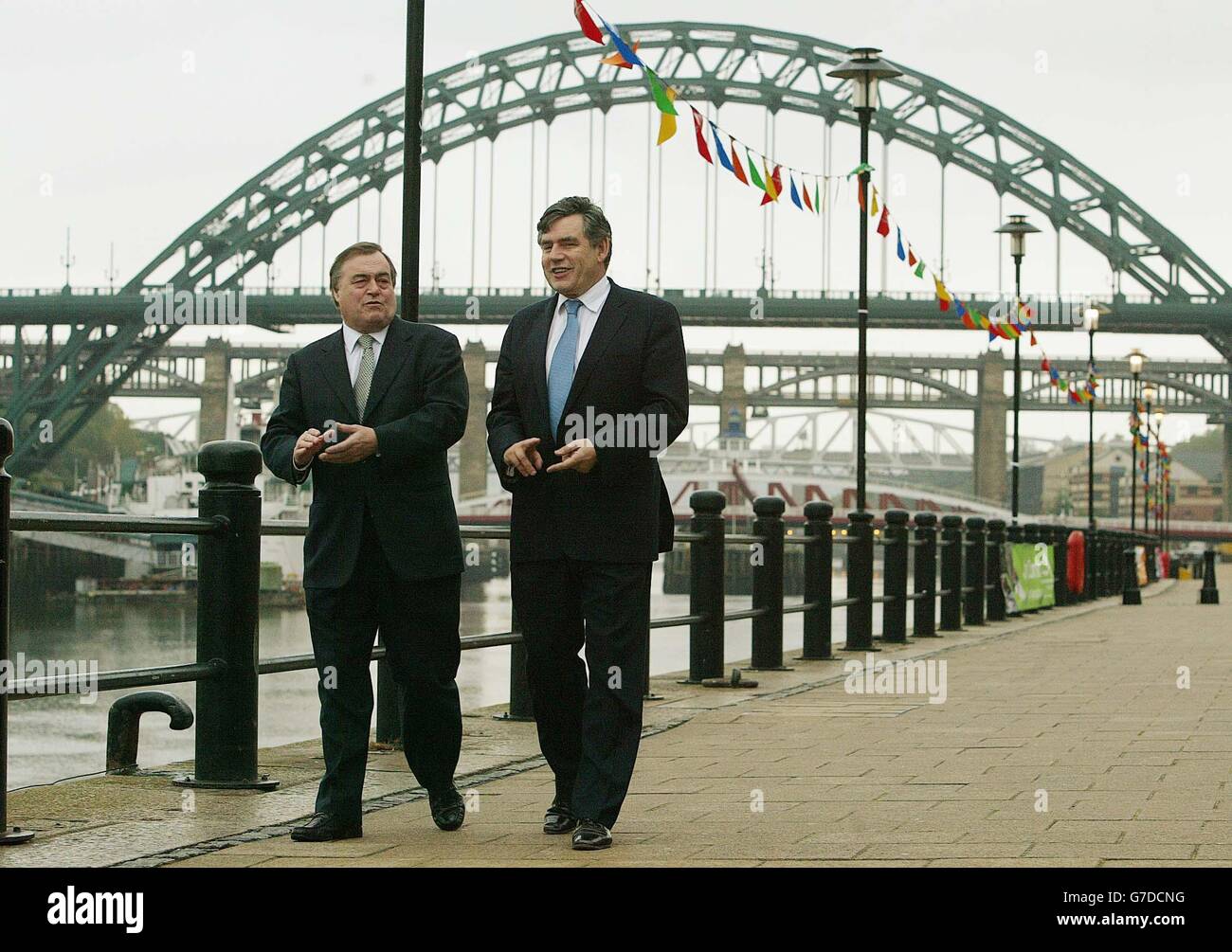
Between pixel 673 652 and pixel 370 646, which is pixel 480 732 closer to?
pixel 370 646

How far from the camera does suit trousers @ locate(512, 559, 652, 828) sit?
15.6 feet

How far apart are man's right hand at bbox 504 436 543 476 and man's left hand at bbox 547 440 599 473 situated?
0.27ft

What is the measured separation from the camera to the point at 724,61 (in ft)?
208

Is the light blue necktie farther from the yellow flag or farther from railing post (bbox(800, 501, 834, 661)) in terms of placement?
railing post (bbox(800, 501, 834, 661))

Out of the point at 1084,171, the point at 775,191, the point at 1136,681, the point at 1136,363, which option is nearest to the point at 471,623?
the point at 1136,363

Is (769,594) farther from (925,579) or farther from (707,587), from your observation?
(925,579)

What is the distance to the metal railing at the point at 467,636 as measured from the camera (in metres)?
5.43

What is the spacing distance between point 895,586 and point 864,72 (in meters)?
4.40

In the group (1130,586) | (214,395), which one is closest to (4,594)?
(1130,586)

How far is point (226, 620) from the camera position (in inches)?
228

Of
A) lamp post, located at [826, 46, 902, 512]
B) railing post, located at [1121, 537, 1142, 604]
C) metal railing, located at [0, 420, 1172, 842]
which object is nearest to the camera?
metal railing, located at [0, 420, 1172, 842]

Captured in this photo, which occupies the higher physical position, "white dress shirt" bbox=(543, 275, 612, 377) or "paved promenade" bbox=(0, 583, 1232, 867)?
"white dress shirt" bbox=(543, 275, 612, 377)

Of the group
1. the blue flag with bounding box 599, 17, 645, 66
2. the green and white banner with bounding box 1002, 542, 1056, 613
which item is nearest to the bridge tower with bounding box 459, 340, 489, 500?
the green and white banner with bounding box 1002, 542, 1056, 613
